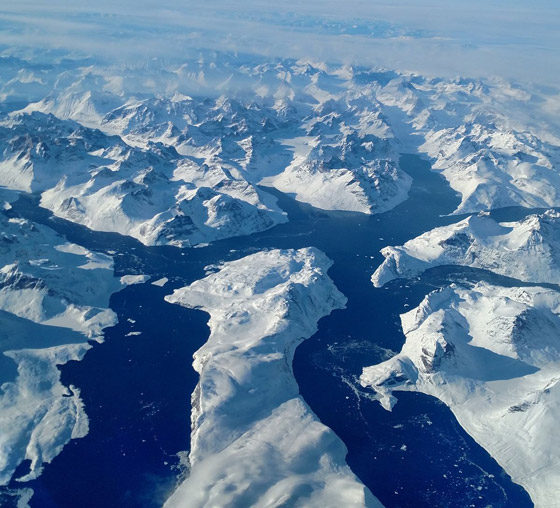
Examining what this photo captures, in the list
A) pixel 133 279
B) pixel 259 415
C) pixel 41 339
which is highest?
pixel 259 415

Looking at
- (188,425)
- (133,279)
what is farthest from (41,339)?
(188,425)

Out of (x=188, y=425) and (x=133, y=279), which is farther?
(x=133, y=279)

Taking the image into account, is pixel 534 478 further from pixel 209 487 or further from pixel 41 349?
pixel 41 349

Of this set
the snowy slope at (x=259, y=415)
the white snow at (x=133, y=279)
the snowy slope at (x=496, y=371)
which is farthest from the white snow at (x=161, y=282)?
the snowy slope at (x=496, y=371)

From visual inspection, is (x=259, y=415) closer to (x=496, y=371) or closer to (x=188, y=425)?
(x=188, y=425)

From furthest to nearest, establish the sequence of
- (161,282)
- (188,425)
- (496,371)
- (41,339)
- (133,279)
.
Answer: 1. (161,282)
2. (133,279)
3. (41,339)
4. (496,371)
5. (188,425)

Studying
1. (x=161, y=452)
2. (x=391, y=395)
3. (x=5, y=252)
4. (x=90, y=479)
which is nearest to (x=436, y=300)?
(x=391, y=395)

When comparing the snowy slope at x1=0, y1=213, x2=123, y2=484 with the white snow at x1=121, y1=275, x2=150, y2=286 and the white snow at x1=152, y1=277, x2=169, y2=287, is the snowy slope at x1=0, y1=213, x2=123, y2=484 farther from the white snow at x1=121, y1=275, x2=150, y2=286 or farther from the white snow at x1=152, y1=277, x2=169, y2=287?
the white snow at x1=152, y1=277, x2=169, y2=287
